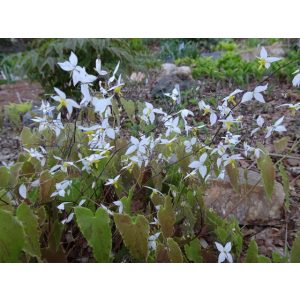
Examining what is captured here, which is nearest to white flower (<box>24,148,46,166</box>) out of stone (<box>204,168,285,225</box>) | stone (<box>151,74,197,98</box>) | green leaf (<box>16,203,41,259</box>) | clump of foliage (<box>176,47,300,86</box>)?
green leaf (<box>16,203,41,259</box>)

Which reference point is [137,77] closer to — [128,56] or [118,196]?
[128,56]

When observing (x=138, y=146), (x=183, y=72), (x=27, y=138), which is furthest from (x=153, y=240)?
(x=183, y=72)

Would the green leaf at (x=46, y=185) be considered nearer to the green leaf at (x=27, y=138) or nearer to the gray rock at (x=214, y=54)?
the green leaf at (x=27, y=138)

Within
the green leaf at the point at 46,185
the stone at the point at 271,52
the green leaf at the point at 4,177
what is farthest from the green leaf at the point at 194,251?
the stone at the point at 271,52

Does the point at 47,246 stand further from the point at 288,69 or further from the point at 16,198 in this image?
the point at 288,69

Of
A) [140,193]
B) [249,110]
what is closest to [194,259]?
[140,193]

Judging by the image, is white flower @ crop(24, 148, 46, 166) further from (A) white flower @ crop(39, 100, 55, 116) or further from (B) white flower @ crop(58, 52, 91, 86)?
(B) white flower @ crop(58, 52, 91, 86)
